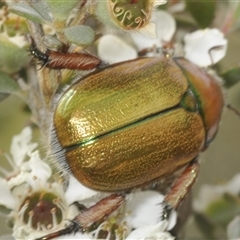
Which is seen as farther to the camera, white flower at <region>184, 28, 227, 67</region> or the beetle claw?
white flower at <region>184, 28, 227, 67</region>

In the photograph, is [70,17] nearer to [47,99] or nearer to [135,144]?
[47,99]

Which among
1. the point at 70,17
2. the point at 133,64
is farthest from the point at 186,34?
the point at 70,17

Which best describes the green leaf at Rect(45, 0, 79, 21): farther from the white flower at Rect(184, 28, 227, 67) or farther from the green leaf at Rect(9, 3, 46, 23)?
the white flower at Rect(184, 28, 227, 67)

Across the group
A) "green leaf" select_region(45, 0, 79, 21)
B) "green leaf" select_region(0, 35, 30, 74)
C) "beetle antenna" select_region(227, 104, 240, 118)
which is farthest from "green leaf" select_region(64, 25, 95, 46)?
"beetle antenna" select_region(227, 104, 240, 118)

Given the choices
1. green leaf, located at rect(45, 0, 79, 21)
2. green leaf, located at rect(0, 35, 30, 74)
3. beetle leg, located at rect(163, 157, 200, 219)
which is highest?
green leaf, located at rect(45, 0, 79, 21)

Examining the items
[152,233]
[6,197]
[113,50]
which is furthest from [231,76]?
[6,197]

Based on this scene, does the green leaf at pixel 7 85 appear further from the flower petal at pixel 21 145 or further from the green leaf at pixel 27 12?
the green leaf at pixel 27 12
